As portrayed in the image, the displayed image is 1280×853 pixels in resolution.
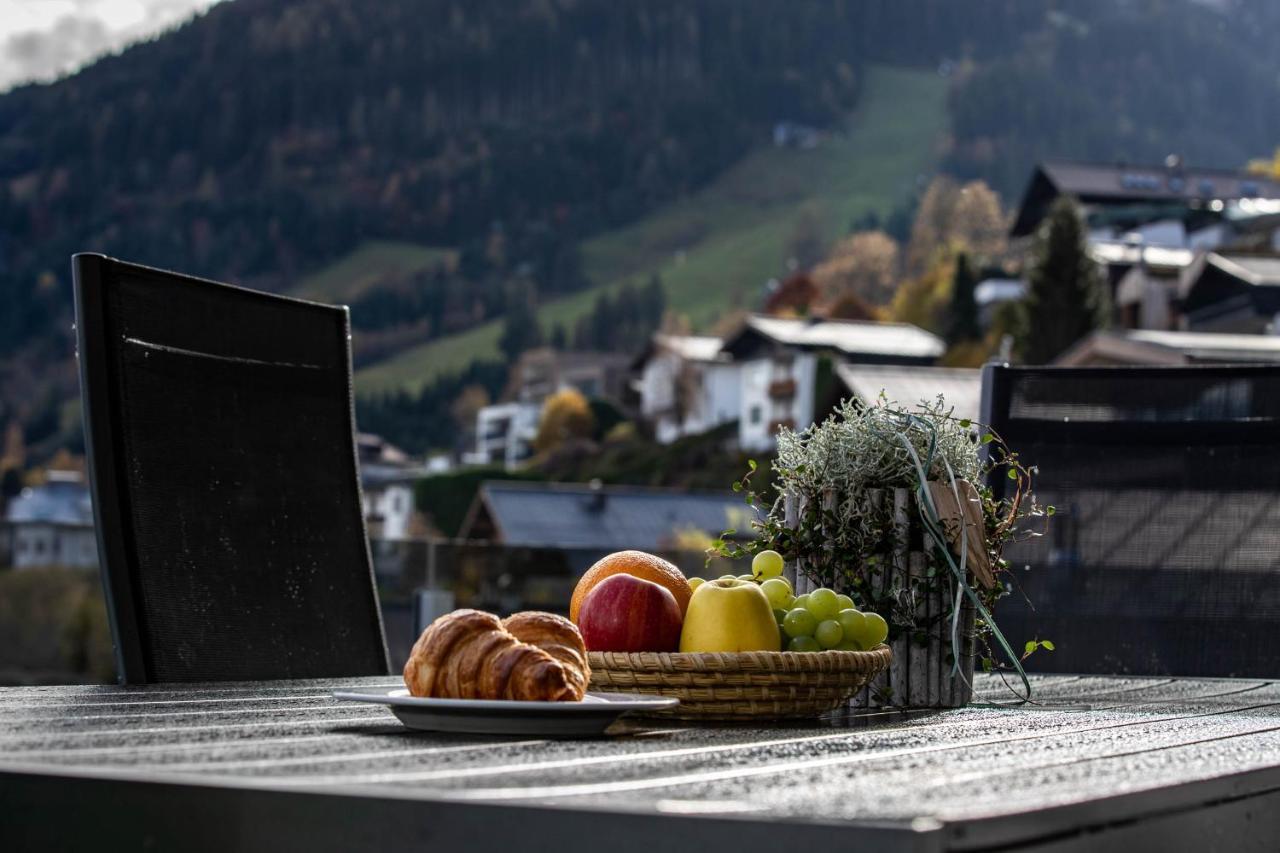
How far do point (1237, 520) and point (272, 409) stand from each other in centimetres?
152

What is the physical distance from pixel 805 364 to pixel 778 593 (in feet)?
155

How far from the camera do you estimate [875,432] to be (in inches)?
61.4

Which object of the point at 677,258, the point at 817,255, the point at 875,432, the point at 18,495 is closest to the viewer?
the point at 875,432

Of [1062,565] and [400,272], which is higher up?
[400,272]

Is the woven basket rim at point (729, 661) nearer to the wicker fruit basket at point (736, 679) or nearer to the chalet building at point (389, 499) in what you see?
the wicker fruit basket at point (736, 679)

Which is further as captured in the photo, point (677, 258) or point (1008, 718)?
point (677, 258)

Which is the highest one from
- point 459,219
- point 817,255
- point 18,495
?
point 459,219

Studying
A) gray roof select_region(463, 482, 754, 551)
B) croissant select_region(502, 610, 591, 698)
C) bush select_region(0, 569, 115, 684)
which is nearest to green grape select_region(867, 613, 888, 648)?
croissant select_region(502, 610, 591, 698)

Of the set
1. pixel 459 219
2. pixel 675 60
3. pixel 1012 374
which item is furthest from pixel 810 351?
pixel 675 60

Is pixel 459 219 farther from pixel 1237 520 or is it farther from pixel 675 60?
pixel 1237 520

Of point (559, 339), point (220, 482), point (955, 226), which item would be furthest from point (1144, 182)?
point (220, 482)

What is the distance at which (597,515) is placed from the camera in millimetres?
33438

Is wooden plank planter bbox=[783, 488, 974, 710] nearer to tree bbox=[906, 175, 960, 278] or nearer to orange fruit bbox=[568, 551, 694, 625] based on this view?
orange fruit bbox=[568, 551, 694, 625]

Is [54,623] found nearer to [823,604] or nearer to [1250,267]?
Answer: [823,604]
